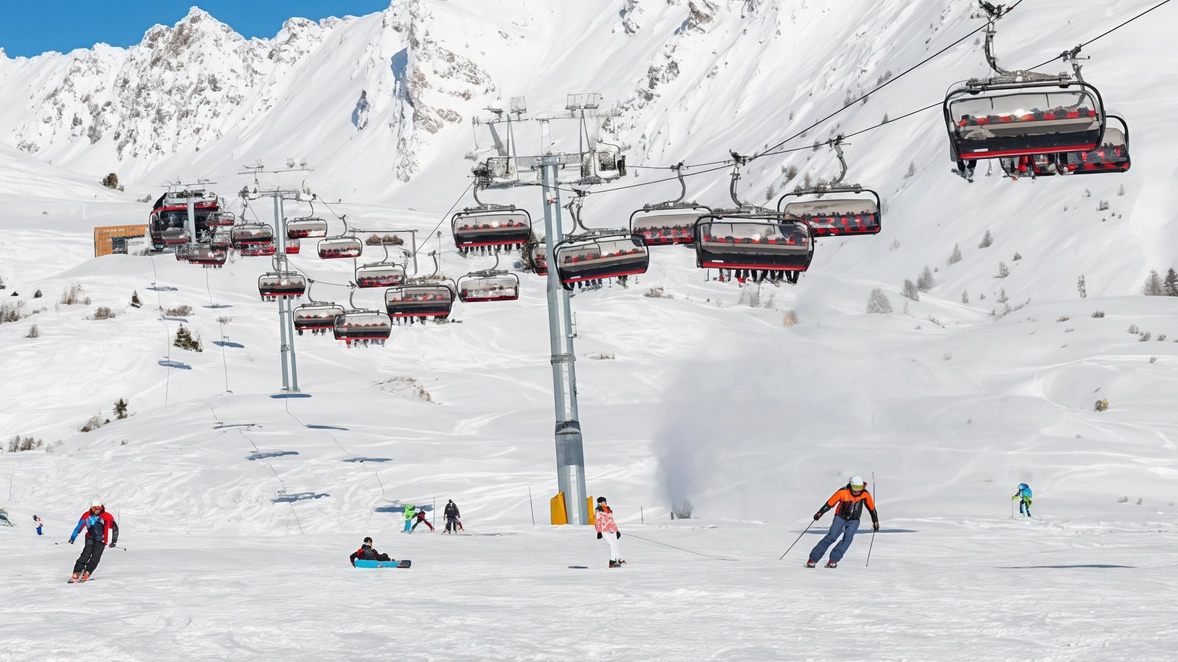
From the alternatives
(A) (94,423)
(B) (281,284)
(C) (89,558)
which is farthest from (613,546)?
(A) (94,423)

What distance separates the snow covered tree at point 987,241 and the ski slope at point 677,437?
0.83ft

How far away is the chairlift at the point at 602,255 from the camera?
22.3 meters

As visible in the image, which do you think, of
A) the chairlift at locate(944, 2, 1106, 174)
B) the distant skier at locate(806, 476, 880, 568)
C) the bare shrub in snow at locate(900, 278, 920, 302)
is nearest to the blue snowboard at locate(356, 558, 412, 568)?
the distant skier at locate(806, 476, 880, 568)

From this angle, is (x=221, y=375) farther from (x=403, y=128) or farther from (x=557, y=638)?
(x=403, y=128)

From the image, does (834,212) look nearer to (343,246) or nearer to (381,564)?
(381,564)

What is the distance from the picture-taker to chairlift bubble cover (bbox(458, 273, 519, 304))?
30.9 metres

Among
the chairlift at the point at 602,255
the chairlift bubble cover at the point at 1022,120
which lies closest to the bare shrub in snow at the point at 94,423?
the chairlift at the point at 602,255

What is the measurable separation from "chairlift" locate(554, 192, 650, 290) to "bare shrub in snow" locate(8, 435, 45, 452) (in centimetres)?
2505

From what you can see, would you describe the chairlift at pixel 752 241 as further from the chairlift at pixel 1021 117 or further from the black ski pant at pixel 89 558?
the black ski pant at pixel 89 558

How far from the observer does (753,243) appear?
19.7 meters

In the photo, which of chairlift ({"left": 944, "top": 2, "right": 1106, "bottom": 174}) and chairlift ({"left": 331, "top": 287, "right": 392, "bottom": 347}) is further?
chairlift ({"left": 331, "top": 287, "right": 392, "bottom": 347})

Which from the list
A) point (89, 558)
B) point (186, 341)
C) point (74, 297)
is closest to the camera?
point (89, 558)

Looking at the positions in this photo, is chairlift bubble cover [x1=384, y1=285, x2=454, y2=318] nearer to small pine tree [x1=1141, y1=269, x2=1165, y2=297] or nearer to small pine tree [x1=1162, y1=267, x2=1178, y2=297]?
small pine tree [x1=1141, y1=269, x2=1165, y2=297]

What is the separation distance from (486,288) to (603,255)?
29.8 ft
